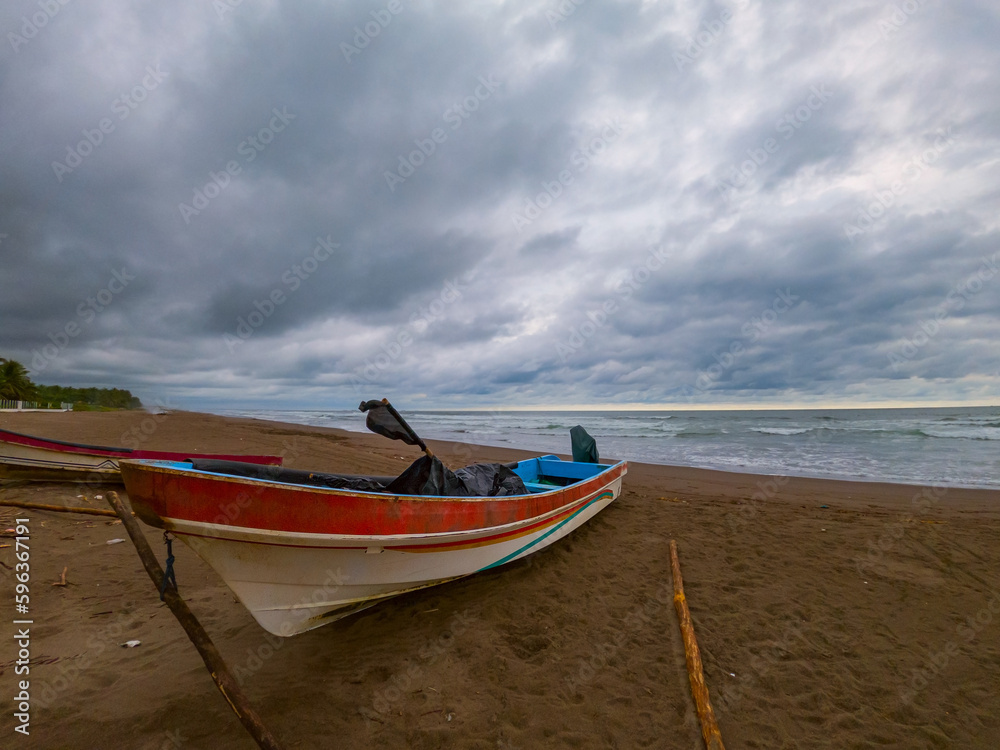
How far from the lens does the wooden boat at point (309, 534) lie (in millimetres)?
2824

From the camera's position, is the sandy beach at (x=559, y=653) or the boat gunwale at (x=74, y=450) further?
the boat gunwale at (x=74, y=450)

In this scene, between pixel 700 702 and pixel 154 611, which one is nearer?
pixel 700 702

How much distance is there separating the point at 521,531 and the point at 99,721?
397cm

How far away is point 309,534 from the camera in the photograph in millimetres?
3217

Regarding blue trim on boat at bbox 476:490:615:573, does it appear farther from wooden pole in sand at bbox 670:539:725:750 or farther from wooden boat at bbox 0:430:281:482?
wooden boat at bbox 0:430:281:482

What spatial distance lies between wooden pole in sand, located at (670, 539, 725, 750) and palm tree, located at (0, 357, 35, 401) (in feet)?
217

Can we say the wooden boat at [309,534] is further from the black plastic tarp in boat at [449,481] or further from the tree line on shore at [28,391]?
the tree line on shore at [28,391]

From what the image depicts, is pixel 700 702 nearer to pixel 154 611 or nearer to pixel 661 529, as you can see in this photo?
pixel 661 529

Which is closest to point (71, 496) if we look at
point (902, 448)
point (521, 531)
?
point (521, 531)

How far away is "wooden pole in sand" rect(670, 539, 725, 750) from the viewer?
2.99m

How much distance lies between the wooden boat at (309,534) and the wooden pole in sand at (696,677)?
2.02 metres

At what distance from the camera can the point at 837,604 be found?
4.91 metres

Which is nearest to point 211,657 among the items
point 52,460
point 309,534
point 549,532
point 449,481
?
point 309,534

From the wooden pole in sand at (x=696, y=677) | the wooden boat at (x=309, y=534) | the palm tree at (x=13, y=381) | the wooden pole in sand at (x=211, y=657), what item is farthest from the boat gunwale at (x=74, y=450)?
the palm tree at (x=13, y=381)
